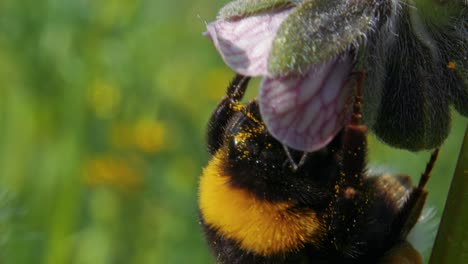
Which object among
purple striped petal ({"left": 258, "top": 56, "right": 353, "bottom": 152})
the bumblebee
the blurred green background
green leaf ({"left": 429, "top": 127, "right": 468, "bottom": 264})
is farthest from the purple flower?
the blurred green background

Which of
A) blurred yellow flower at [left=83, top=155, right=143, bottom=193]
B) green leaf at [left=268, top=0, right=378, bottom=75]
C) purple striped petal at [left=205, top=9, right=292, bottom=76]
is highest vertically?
green leaf at [left=268, top=0, right=378, bottom=75]

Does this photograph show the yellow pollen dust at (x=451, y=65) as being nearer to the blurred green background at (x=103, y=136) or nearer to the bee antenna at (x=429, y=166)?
the bee antenna at (x=429, y=166)

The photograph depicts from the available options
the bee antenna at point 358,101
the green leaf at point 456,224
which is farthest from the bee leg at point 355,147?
the green leaf at point 456,224

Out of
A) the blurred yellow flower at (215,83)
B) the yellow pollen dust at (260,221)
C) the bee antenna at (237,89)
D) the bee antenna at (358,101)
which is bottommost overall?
the blurred yellow flower at (215,83)

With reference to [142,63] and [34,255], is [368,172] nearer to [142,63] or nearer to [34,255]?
[34,255]

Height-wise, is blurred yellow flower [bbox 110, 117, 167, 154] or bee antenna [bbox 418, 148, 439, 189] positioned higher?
bee antenna [bbox 418, 148, 439, 189]

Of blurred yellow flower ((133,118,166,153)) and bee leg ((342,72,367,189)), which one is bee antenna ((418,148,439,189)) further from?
blurred yellow flower ((133,118,166,153))

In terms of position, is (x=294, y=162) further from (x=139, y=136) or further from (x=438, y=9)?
(x=139, y=136)

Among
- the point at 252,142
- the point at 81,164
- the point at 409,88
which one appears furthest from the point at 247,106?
the point at 81,164
